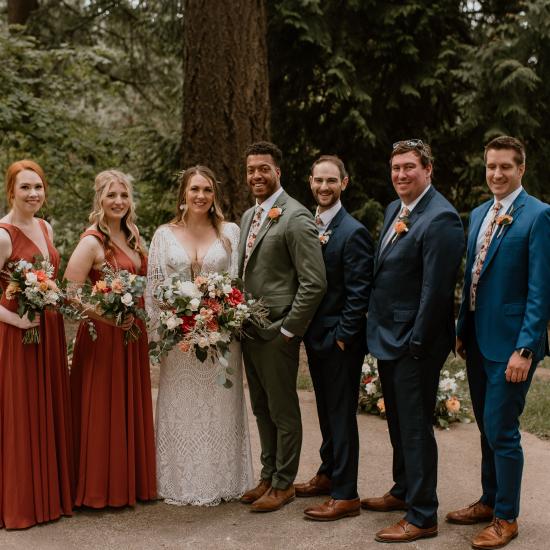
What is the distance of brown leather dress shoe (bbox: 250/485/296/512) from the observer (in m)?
4.71

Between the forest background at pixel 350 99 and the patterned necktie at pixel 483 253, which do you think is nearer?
the patterned necktie at pixel 483 253

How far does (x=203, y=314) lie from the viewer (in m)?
4.38

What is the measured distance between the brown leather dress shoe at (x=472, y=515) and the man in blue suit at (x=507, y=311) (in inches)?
9.7

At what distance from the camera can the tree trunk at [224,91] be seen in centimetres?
766

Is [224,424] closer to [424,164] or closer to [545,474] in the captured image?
[424,164]

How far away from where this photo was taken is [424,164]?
427 centimetres

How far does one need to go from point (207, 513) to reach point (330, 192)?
91.6 inches

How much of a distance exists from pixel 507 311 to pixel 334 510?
171 cm

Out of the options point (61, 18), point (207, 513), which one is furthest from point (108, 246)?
point (61, 18)

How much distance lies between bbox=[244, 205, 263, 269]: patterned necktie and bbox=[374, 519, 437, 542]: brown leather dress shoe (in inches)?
76.7

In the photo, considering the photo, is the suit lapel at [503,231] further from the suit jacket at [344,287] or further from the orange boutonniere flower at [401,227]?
the suit jacket at [344,287]

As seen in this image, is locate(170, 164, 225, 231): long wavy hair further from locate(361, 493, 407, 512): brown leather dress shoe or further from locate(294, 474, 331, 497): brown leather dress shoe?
locate(361, 493, 407, 512): brown leather dress shoe

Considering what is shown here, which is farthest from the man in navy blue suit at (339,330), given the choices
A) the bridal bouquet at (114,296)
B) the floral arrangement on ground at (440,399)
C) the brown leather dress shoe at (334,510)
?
the floral arrangement on ground at (440,399)

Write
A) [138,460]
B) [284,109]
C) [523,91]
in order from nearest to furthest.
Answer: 1. [138,460]
2. [523,91]
3. [284,109]
